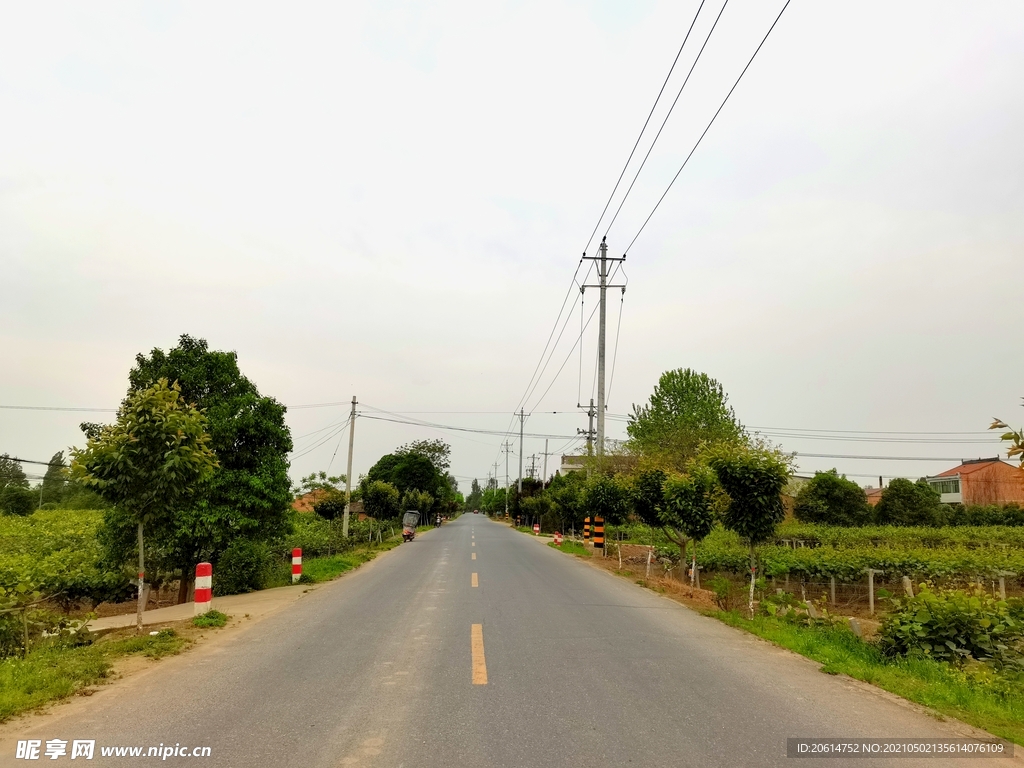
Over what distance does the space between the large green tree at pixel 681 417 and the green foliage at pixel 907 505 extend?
37.5 ft

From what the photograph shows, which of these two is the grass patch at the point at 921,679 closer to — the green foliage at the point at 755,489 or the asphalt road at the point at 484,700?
the asphalt road at the point at 484,700

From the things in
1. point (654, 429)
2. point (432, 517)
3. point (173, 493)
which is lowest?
point (432, 517)

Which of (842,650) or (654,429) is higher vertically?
(654,429)

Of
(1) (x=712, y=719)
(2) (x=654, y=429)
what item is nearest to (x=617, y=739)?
(1) (x=712, y=719)

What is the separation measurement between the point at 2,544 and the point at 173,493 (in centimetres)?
1968

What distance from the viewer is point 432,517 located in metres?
90.1

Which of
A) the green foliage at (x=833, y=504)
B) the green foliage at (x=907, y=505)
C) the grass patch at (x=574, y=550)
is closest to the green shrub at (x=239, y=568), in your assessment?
the grass patch at (x=574, y=550)

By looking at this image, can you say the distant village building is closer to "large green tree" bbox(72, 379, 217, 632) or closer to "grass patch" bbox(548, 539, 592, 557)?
"grass patch" bbox(548, 539, 592, 557)

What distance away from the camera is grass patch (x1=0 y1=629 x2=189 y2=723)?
5.74 meters

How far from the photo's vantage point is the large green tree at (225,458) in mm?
14242

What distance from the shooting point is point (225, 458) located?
1485 cm

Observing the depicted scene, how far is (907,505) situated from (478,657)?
155ft

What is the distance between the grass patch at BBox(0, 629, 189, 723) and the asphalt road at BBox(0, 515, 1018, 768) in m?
0.38

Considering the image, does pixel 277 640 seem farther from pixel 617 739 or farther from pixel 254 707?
pixel 617 739
